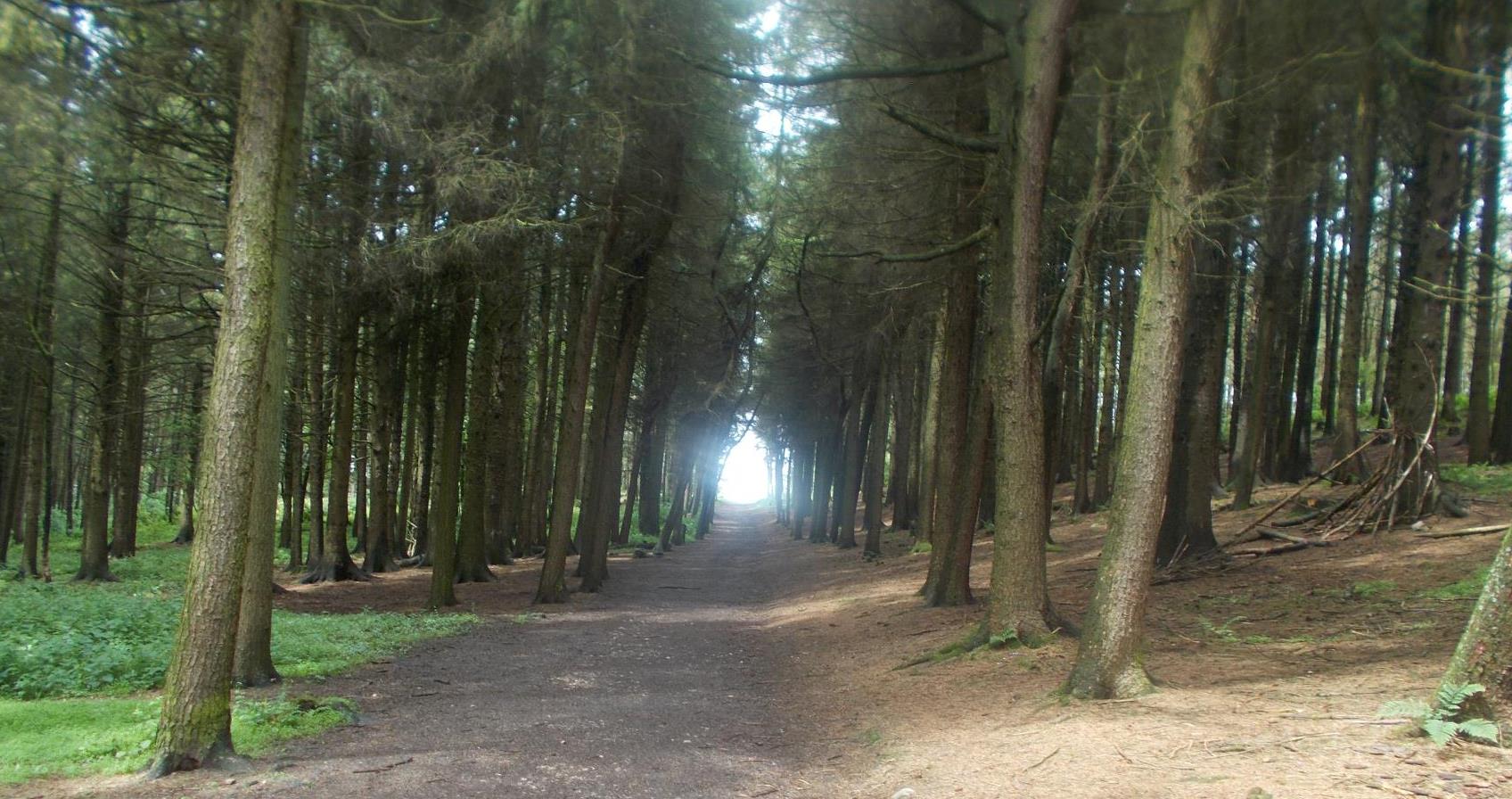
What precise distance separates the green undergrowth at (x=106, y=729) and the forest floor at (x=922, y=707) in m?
0.22

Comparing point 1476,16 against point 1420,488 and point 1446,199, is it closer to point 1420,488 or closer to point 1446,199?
point 1446,199

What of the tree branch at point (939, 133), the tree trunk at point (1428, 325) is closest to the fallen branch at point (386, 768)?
the tree branch at point (939, 133)

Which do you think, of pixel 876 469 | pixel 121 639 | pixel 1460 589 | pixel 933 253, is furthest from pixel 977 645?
pixel 876 469

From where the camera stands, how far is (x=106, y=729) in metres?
6.48

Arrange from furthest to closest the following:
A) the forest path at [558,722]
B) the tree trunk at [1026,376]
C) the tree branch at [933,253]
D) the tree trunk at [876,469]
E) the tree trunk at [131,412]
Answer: the tree trunk at [876,469]
the tree trunk at [131,412]
the tree branch at [933,253]
the tree trunk at [1026,376]
the forest path at [558,722]

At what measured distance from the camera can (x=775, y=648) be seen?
12.8 metres

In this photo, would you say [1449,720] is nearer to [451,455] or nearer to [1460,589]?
[1460,589]

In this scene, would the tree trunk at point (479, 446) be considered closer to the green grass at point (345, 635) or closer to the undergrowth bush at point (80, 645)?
the green grass at point (345, 635)

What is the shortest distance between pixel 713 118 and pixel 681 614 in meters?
8.46

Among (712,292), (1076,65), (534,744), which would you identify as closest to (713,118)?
(712,292)

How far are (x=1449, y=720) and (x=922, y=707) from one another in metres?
4.06

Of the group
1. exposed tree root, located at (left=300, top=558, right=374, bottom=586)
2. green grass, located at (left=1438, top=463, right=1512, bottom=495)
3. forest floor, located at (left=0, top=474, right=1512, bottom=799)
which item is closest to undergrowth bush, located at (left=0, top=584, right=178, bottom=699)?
forest floor, located at (left=0, top=474, right=1512, bottom=799)

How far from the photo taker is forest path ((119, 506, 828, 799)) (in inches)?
232

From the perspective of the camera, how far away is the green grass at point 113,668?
605 cm
